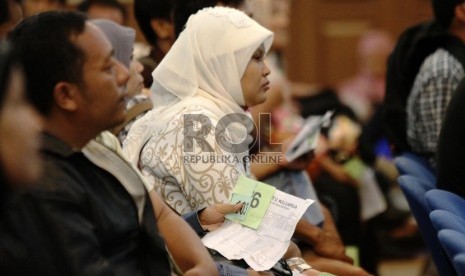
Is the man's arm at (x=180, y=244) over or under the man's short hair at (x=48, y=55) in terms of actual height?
under

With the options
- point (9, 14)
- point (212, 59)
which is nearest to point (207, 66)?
Answer: point (212, 59)

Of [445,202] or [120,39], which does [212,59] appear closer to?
[120,39]

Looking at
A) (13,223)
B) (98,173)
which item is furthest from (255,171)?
(13,223)

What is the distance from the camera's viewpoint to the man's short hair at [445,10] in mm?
5379

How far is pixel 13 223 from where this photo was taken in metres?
2.52

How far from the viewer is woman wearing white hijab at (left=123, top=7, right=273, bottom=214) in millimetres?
3695

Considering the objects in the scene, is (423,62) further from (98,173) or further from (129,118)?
(98,173)

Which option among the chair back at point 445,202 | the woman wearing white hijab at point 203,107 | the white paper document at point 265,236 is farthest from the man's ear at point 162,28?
the white paper document at point 265,236

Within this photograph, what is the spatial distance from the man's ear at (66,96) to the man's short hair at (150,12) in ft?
7.02

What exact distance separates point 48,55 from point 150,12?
231 cm

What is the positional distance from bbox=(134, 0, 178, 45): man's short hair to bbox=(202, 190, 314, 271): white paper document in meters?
1.56

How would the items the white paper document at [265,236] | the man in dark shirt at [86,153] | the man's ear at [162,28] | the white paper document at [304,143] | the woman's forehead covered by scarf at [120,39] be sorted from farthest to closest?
the man's ear at [162,28], the white paper document at [304,143], the woman's forehead covered by scarf at [120,39], the white paper document at [265,236], the man in dark shirt at [86,153]

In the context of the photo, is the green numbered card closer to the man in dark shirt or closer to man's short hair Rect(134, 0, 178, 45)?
the man in dark shirt

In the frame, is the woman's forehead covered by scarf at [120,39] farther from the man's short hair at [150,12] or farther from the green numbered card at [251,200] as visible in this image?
the green numbered card at [251,200]
